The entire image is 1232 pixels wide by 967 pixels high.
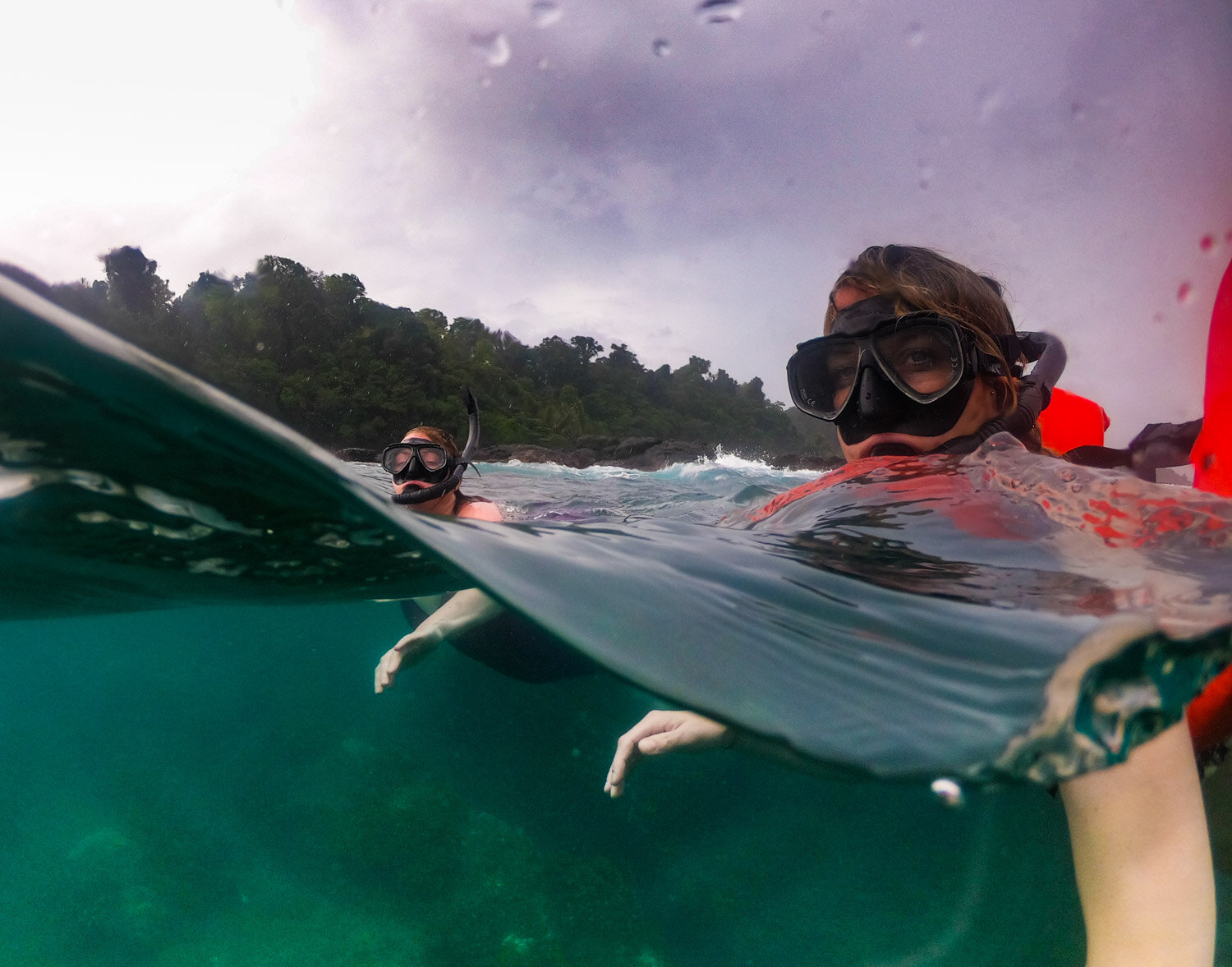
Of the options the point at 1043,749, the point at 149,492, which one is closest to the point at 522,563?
the point at 1043,749

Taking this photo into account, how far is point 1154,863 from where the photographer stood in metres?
1.37

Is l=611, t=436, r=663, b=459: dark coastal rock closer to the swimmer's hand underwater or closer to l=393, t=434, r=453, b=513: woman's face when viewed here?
l=393, t=434, r=453, b=513: woman's face

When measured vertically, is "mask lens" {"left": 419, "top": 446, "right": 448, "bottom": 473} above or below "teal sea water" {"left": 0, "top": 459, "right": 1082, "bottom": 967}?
above

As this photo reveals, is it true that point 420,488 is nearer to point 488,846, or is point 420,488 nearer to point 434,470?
point 434,470

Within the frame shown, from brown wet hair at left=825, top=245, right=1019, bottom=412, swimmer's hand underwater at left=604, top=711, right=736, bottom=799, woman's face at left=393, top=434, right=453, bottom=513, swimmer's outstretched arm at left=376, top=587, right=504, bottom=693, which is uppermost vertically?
brown wet hair at left=825, top=245, right=1019, bottom=412

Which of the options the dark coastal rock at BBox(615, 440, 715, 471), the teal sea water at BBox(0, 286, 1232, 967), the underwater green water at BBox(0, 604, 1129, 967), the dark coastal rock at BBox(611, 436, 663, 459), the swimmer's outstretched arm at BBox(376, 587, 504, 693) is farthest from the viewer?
the dark coastal rock at BBox(615, 440, 715, 471)

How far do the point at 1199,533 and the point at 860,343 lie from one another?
136 cm

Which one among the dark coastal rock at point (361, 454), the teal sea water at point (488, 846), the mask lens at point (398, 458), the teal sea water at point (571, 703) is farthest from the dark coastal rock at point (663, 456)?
the mask lens at point (398, 458)

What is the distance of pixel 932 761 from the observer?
89 centimetres

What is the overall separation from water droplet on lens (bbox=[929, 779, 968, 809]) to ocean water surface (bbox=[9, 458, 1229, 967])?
36 mm

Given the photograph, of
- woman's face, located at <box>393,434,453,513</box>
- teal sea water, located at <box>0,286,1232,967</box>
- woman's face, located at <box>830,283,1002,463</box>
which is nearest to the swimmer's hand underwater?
teal sea water, located at <box>0,286,1232,967</box>

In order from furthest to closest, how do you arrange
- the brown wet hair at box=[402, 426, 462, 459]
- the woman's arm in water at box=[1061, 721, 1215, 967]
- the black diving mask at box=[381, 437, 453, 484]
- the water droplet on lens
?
the brown wet hair at box=[402, 426, 462, 459]
the black diving mask at box=[381, 437, 453, 484]
the woman's arm in water at box=[1061, 721, 1215, 967]
the water droplet on lens

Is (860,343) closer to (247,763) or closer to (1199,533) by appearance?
(1199,533)

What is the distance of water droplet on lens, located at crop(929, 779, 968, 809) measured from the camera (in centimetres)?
90
